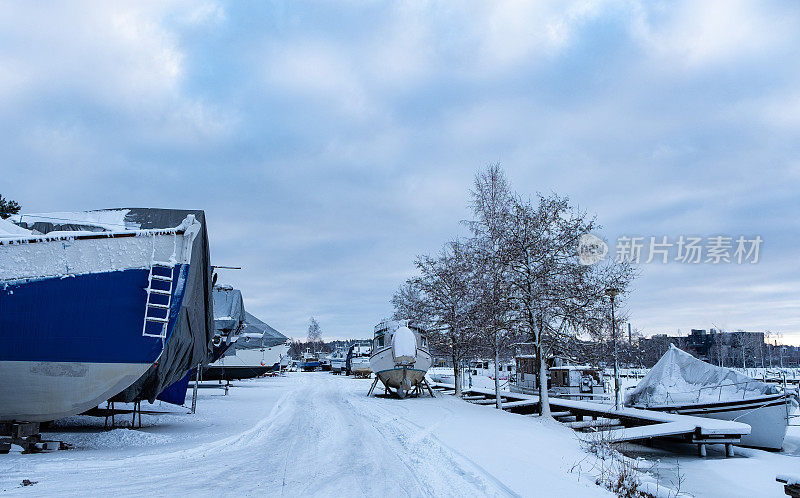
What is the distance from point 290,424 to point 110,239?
23.6ft

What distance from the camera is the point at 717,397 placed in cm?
2217

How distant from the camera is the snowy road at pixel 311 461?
279 inches

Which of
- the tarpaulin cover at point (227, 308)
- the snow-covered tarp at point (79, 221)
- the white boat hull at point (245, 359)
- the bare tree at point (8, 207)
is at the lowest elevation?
the white boat hull at point (245, 359)

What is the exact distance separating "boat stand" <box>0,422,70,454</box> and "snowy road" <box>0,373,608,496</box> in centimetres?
45

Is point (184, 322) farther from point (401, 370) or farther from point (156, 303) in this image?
point (401, 370)

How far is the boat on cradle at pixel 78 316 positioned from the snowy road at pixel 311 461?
1.29 m

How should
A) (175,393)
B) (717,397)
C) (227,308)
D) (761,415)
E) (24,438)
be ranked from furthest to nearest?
(227,308) < (717,397) < (761,415) < (175,393) < (24,438)

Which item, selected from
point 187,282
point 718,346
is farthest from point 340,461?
point 718,346

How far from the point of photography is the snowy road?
23.3 feet

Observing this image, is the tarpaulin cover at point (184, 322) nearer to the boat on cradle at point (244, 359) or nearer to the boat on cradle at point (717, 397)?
the boat on cradle at point (717, 397)

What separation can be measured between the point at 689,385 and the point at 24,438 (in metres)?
24.6

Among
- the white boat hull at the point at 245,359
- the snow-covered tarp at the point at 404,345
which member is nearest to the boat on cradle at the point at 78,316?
the snow-covered tarp at the point at 404,345

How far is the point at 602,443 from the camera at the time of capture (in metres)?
12.0

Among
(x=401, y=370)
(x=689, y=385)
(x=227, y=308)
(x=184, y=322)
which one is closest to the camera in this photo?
(x=184, y=322)
